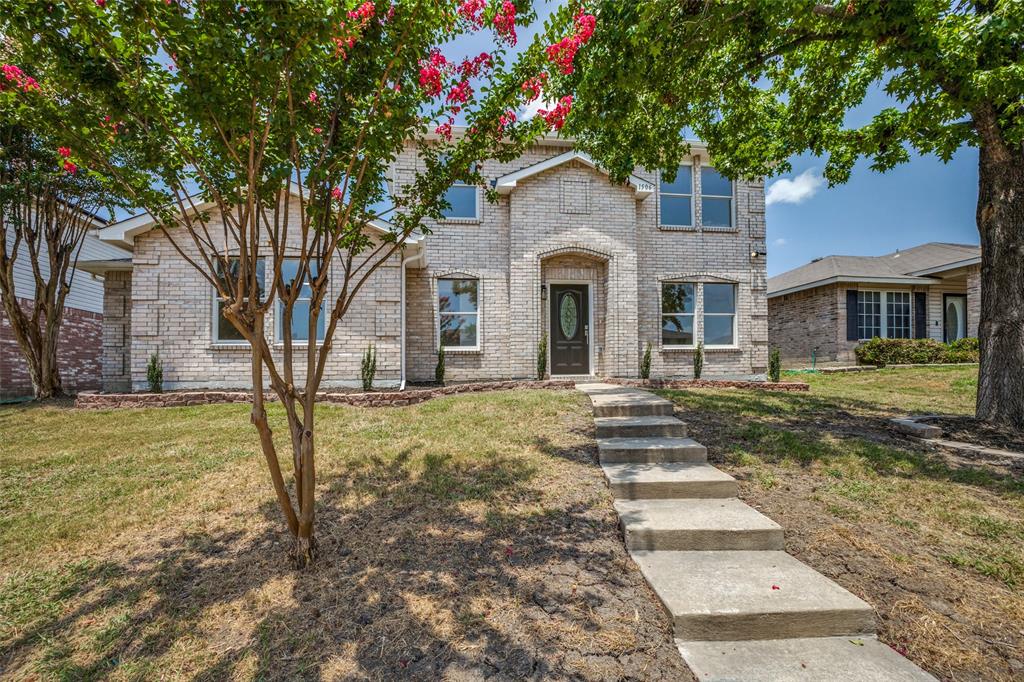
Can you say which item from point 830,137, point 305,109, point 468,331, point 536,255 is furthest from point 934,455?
point 468,331

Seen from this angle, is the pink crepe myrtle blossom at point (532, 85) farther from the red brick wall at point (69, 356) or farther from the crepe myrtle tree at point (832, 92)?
the red brick wall at point (69, 356)

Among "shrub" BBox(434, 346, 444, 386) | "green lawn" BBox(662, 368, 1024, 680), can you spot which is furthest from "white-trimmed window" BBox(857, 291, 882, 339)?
"shrub" BBox(434, 346, 444, 386)

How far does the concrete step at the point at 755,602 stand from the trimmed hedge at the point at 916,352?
1549cm

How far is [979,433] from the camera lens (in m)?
5.30

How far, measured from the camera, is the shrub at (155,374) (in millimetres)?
8414

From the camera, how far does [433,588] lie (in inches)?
102

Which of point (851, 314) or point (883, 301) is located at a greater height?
point (883, 301)

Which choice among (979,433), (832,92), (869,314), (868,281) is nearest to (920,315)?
(869,314)

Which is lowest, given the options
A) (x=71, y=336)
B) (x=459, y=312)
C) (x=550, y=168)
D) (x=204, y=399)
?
(x=204, y=399)

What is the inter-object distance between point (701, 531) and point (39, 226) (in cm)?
1405

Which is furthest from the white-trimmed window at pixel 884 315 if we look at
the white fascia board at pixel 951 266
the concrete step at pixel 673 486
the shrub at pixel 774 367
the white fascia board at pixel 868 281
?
the concrete step at pixel 673 486

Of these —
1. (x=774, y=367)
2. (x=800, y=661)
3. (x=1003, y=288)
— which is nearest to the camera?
(x=800, y=661)

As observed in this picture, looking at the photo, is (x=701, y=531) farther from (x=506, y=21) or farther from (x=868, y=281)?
(x=868, y=281)

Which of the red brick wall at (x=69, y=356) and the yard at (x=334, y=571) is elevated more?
the red brick wall at (x=69, y=356)
